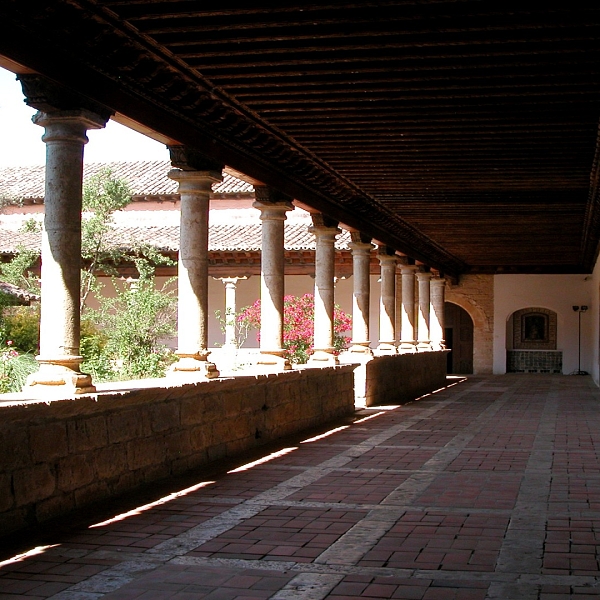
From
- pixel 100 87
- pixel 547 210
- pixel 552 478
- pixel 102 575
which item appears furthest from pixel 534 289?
pixel 102 575

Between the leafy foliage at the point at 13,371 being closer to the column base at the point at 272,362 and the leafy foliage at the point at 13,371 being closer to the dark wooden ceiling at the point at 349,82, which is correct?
the column base at the point at 272,362

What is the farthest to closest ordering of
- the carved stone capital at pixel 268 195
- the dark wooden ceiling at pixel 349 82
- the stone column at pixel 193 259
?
the carved stone capital at pixel 268 195 → the stone column at pixel 193 259 → the dark wooden ceiling at pixel 349 82

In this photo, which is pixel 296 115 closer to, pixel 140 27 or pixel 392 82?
pixel 392 82

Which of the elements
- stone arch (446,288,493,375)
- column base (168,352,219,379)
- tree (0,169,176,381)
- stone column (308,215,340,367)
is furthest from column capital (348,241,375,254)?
stone arch (446,288,493,375)

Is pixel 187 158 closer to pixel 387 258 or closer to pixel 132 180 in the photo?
pixel 387 258

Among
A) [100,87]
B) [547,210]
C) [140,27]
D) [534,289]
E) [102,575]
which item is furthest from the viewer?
[534,289]

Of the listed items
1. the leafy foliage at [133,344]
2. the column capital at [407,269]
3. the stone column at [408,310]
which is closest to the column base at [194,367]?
the leafy foliage at [133,344]

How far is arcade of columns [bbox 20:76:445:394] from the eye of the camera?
5.84 meters

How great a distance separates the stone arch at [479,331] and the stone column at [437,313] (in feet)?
12.5

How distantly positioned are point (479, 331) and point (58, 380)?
72.8 ft

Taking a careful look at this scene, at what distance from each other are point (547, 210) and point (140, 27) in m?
8.80

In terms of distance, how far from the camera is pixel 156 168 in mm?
26953

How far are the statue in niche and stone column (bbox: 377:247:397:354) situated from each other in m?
11.8

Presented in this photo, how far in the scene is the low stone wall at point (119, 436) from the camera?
5.05m
